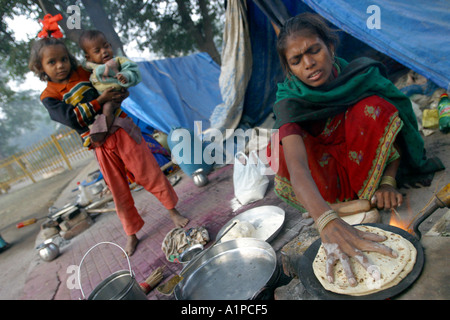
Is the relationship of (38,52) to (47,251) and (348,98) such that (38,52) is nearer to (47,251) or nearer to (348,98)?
(47,251)

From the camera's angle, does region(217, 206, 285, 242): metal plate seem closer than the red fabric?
Yes

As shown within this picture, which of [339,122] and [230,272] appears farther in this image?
[339,122]

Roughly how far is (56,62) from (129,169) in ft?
3.71

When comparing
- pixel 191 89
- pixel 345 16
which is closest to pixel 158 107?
pixel 191 89

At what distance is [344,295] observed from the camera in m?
0.99

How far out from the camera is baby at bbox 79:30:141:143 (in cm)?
236

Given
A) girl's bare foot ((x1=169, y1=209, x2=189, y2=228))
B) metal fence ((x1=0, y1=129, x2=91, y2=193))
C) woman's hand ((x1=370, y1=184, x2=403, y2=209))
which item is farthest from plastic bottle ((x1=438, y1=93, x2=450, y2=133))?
metal fence ((x1=0, y1=129, x2=91, y2=193))

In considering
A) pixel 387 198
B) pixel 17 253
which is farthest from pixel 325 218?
pixel 17 253

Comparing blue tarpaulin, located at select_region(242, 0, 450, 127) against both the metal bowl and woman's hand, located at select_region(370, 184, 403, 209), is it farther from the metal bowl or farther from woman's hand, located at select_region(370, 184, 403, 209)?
the metal bowl

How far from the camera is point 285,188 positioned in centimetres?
196

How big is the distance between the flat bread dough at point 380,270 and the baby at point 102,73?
2.11 meters

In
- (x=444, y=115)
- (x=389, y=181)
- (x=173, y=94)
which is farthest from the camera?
(x=173, y=94)
